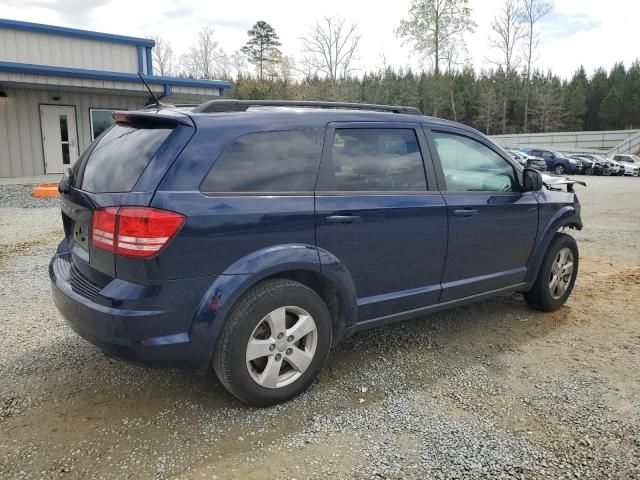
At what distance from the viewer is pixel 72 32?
608 inches

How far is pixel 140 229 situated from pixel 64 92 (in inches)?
612

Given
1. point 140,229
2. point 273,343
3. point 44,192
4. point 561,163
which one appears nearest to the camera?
point 140,229

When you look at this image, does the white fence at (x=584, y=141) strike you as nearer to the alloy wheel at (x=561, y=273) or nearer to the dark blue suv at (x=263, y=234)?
the alloy wheel at (x=561, y=273)

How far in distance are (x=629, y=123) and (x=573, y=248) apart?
233ft

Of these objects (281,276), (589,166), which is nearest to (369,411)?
(281,276)

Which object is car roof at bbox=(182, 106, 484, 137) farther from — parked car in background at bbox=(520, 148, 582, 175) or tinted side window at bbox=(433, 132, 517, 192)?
parked car in background at bbox=(520, 148, 582, 175)

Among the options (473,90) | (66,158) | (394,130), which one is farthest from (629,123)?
(394,130)

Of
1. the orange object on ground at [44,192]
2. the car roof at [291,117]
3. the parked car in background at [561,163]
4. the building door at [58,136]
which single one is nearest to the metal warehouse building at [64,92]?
the building door at [58,136]

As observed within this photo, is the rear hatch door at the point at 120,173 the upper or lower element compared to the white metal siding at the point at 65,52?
lower

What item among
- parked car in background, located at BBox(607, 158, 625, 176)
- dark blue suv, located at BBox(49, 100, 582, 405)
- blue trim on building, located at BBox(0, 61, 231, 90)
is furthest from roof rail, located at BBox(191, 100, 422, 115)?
parked car in background, located at BBox(607, 158, 625, 176)

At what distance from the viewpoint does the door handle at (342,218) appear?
3.10 m

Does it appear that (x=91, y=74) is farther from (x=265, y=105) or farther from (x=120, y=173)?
(x=120, y=173)

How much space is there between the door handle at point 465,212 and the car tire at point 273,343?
4.30 ft

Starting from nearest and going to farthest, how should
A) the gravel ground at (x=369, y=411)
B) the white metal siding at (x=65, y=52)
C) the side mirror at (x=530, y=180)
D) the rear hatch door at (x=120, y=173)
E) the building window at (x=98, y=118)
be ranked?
the gravel ground at (x=369, y=411) < the rear hatch door at (x=120, y=173) < the side mirror at (x=530, y=180) < the white metal siding at (x=65, y=52) < the building window at (x=98, y=118)
